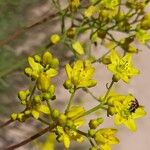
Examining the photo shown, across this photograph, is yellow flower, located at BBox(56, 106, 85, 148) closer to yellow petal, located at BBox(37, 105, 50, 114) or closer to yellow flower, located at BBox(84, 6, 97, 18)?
yellow petal, located at BBox(37, 105, 50, 114)

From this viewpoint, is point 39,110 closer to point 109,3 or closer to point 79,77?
point 79,77

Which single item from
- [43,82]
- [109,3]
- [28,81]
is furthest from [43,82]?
[28,81]

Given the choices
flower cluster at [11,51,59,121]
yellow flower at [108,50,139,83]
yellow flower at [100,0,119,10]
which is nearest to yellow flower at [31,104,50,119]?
flower cluster at [11,51,59,121]

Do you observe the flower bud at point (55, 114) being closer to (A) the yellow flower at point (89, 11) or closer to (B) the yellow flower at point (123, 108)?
(B) the yellow flower at point (123, 108)

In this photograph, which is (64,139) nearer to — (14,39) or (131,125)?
(131,125)

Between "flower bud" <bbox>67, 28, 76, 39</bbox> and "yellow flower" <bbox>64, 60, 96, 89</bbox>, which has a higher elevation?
"flower bud" <bbox>67, 28, 76, 39</bbox>

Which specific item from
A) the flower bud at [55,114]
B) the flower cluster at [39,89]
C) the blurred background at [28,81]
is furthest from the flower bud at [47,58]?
the blurred background at [28,81]
